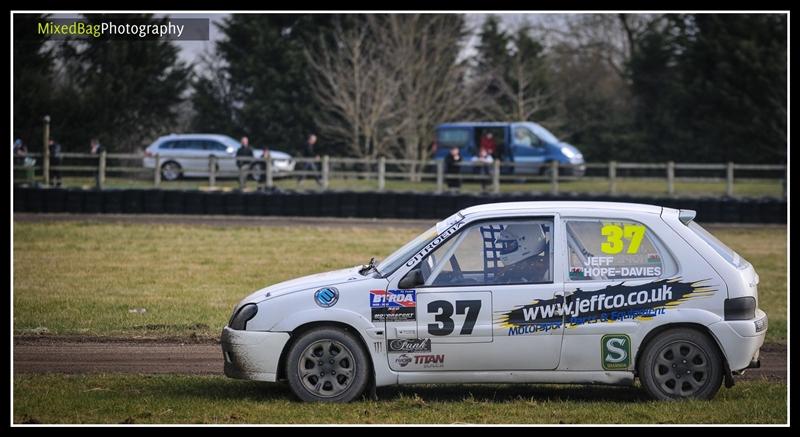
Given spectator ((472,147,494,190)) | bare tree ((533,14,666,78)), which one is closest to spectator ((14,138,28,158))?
spectator ((472,147,494,190))

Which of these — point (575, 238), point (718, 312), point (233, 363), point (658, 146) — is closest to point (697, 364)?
point (718, 312)

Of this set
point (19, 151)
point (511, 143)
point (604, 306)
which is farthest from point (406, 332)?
point (511, 143)

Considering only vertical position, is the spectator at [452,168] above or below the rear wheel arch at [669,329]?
above

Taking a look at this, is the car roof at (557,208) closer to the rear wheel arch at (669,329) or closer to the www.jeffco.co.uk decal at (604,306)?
the www.jeffco.co.uk decal at (604,306)

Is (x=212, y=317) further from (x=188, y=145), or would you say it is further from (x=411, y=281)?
(x=188, y=145)

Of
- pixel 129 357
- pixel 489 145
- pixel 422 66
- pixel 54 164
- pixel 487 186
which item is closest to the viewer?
pixel 129 357

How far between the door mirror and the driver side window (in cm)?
9

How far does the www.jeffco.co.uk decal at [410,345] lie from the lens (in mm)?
7461

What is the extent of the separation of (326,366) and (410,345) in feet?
1.99

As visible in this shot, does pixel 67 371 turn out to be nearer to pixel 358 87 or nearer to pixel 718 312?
pixel 718 312

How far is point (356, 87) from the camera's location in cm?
4094

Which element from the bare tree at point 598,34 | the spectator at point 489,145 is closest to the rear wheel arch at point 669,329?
the spectator at point 489,145

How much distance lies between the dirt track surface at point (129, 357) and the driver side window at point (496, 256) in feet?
8.41

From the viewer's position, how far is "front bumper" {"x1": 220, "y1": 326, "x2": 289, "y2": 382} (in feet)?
24.7
